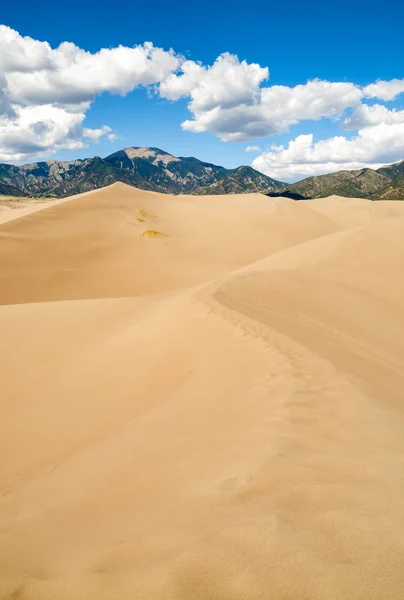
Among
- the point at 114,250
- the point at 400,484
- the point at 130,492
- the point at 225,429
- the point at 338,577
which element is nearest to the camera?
the point at 338,577

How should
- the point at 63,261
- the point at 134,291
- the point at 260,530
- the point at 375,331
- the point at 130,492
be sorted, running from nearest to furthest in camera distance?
the point at 260,530, the point at 130,492, the point at 375,331, the point at 134,291, the point at 63,261

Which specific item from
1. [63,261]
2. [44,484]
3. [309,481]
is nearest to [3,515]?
[44,484]

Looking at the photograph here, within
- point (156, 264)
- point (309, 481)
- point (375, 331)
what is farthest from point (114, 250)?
point (309, 481)

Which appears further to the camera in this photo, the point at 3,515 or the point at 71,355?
the point at 71,355

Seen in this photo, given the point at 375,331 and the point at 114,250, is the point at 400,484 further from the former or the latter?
the point at 114,250

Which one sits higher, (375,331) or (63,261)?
(63,261)

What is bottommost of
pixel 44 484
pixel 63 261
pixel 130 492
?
pixel 44 484
